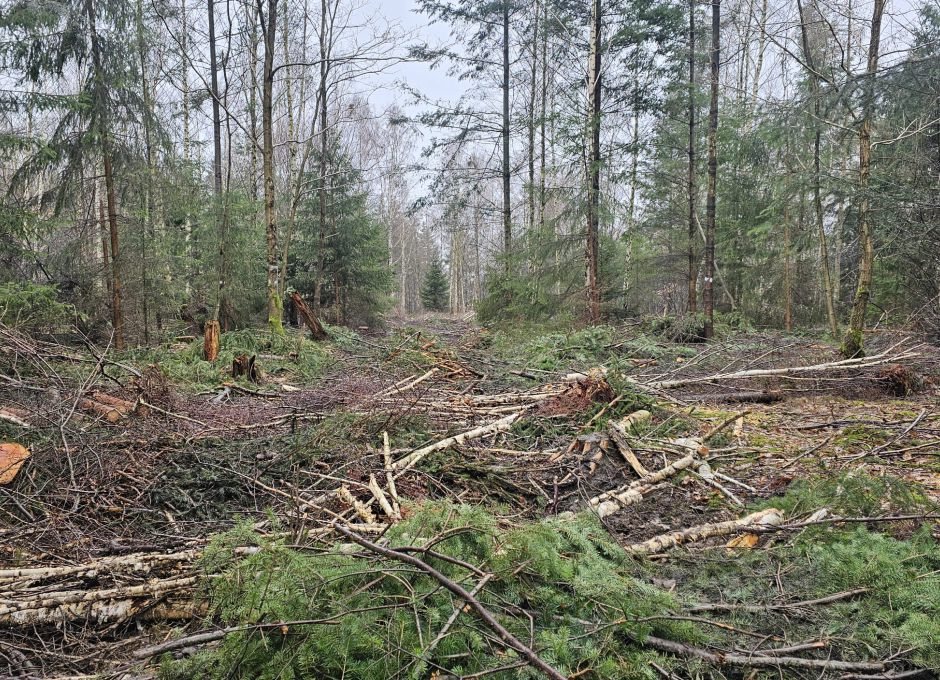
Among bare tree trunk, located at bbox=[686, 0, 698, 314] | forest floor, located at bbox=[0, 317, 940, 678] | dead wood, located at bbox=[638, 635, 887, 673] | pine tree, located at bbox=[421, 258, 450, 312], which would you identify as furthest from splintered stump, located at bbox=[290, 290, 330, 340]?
pine tree, located at bbox=[421, 258, 450, 312]

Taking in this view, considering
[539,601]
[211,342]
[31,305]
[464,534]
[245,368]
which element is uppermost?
[31,305]

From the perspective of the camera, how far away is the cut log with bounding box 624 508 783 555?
288cm

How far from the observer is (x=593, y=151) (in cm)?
1252

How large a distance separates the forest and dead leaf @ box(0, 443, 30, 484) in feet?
0.10

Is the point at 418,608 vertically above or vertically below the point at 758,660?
above

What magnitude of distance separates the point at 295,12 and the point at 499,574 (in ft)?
61.8

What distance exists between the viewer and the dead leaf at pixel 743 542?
2.94 meters

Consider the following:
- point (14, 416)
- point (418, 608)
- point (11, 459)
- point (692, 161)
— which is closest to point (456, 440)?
point (418, 608)

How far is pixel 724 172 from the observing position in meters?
16.4

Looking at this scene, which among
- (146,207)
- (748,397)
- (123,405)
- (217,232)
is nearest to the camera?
(123,405)

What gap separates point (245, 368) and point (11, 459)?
13.6ft

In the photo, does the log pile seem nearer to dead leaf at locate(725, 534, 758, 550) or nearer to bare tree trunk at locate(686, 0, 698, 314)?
dead leaf at locate(725, 534, 758, 550)

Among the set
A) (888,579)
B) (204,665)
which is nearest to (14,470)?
(204,665)

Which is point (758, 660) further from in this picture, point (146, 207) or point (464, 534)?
point (146, 207)
